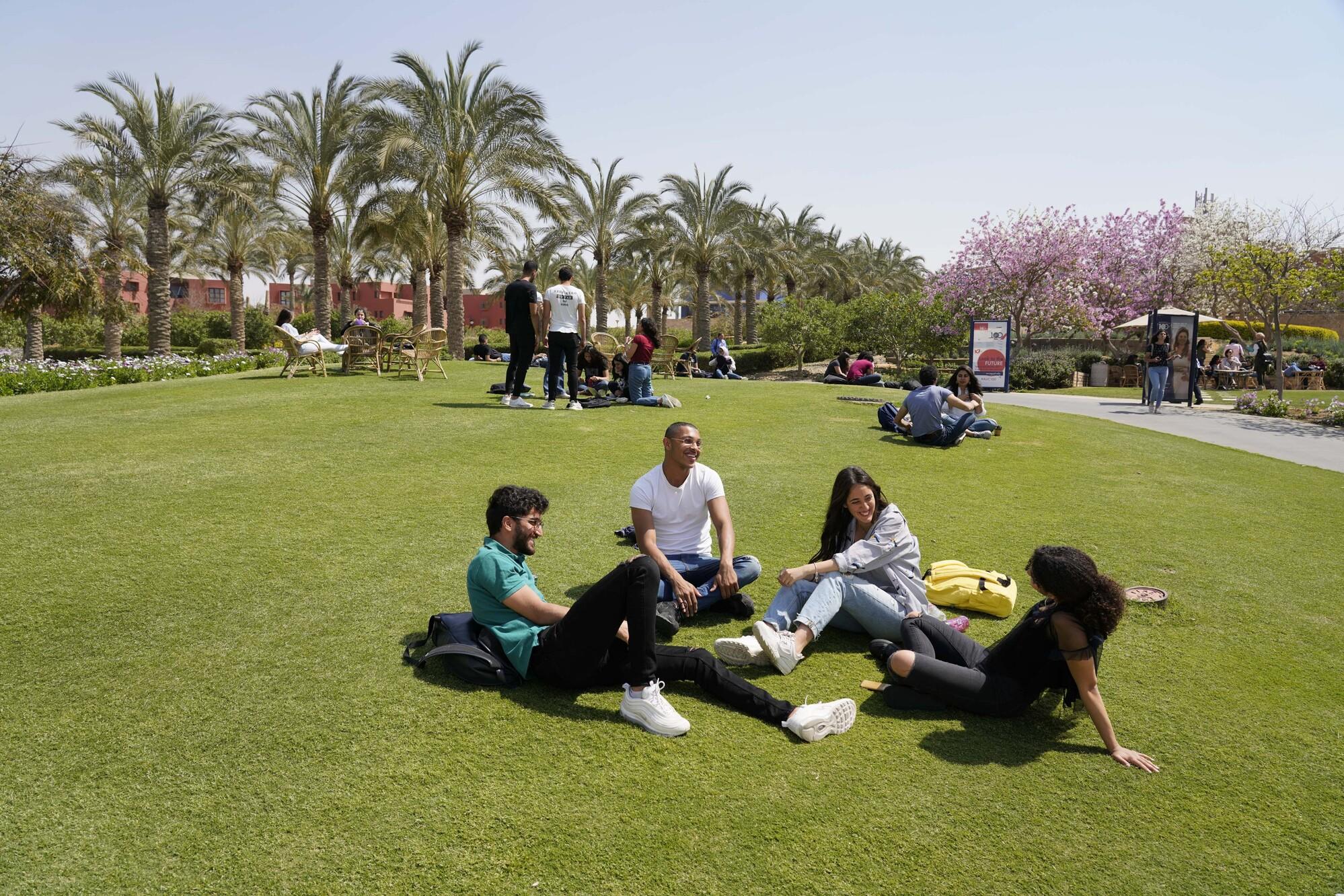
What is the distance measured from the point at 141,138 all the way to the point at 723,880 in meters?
27.9

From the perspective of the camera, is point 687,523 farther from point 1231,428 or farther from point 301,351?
point 1231,428

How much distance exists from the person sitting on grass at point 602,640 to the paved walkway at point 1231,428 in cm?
1095

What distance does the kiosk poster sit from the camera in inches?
793

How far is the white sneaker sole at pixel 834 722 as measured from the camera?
11.8 ft

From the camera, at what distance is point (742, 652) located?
13.9 feet

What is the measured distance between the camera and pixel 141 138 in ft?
79.0

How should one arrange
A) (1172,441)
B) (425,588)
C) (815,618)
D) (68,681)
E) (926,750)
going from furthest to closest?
(1172,441)
(425,588)
(815,618)
(68,681)
(926,750)

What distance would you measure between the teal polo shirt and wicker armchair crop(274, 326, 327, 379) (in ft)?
45.1

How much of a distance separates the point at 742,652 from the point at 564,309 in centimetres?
855

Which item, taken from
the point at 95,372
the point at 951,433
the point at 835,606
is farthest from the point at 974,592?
the point at 95,372

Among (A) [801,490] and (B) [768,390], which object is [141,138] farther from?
(A) [801,490]

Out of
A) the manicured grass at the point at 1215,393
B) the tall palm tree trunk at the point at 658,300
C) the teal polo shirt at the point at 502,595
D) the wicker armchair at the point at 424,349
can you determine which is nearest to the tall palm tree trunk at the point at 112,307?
the wicker armchair at the point at 424,349

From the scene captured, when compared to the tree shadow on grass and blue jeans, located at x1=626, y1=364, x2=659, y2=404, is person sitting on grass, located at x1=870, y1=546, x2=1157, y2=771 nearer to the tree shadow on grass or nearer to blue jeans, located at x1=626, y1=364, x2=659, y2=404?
the tree shadow on grass

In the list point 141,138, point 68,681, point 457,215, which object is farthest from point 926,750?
point 141,138
